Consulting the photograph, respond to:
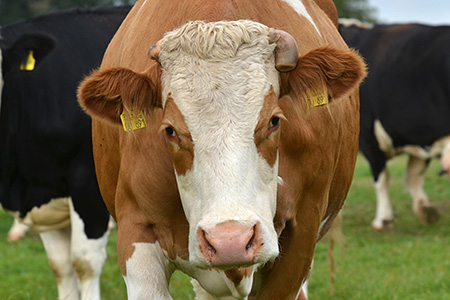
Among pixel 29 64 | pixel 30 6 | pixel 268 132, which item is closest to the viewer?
pixel 268 132

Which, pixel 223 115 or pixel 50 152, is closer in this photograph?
pixel 223 115

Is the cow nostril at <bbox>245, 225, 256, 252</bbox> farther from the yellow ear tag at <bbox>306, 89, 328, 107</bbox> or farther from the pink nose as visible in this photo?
the yellow ear tag at <bbox>306, 89, 328, 107</bbox>

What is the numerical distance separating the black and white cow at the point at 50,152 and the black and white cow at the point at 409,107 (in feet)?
16.6

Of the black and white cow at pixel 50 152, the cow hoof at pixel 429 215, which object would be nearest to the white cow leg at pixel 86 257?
the black and white cow at pixel 50 152

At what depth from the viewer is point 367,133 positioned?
10.2 metres

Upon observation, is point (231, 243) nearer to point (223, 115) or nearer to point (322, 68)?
point (223, 115)

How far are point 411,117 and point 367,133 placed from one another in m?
0.69

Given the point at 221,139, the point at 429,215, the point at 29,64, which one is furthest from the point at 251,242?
the point at 429,215

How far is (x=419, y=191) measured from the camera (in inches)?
393

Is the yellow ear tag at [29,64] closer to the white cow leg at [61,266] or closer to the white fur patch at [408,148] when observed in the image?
the white cow leg at [61,266]

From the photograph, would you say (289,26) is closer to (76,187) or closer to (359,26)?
(76,187)

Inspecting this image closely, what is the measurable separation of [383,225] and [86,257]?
516 cm

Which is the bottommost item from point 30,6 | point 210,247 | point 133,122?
point 30,6

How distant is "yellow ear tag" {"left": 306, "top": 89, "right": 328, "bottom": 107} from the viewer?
10.6 feet
